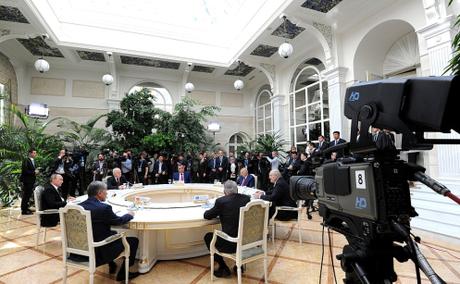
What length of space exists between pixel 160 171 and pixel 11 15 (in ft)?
17.4

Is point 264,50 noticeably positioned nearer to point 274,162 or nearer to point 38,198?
point 274,162

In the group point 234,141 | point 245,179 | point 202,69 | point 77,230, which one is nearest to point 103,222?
point 77,230

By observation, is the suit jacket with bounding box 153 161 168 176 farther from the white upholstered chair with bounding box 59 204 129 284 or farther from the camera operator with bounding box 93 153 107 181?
the white upholstered chair with bounding box 59 204 129 284

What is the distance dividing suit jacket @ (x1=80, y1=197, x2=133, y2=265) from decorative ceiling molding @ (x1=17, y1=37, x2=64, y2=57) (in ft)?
25.0

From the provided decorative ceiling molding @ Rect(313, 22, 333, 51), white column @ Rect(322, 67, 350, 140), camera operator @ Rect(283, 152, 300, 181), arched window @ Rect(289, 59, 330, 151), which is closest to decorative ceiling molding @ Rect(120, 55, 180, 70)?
arched window @ Rect(289, 59, 330, 151)

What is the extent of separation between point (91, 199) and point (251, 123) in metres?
9.51

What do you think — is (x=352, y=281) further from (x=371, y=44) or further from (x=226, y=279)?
(x=371, y=44)

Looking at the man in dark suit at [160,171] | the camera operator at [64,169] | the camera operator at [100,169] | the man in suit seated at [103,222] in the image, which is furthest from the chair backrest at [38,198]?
the man in dark suit at [160,171]

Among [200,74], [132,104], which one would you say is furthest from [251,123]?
[132,104]

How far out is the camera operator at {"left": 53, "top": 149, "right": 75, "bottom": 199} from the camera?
596cm

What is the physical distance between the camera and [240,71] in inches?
407

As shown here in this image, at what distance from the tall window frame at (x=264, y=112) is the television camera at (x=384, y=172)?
935 cm

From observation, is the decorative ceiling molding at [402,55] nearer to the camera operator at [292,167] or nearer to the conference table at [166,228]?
the camera operator at [292,167]

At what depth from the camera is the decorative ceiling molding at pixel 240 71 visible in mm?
9820
